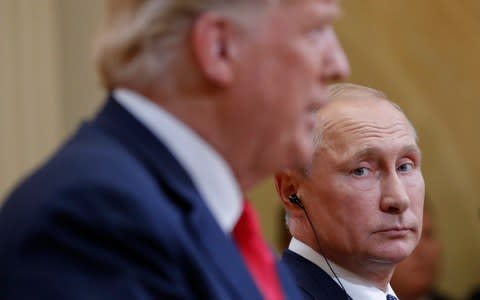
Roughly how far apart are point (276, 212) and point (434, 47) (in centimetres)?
125

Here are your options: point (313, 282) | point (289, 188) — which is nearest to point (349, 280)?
point (313, 282)

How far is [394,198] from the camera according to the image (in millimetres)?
2793

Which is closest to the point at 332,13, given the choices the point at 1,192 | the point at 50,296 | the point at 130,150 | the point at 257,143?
the point at 257,143

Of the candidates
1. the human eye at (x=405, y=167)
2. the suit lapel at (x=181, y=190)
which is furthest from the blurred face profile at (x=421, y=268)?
the suit lapel at (x=181, y=190)

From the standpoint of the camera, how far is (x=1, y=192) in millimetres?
4516

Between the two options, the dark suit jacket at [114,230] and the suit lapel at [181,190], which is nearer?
the dark suit jacket at [114,230]

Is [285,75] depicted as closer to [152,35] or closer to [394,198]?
[152,35]

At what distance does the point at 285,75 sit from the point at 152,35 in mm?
219

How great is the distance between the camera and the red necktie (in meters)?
1.82

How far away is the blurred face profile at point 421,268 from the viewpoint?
18.0ft

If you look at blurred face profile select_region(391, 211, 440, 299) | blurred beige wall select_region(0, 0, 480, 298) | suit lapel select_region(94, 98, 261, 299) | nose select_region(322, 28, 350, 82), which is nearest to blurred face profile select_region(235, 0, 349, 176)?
nose select_region(322, 28, 350, 82)

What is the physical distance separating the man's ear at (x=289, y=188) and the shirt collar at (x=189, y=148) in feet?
3.87

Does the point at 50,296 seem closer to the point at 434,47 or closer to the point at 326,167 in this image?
the point at 326,167

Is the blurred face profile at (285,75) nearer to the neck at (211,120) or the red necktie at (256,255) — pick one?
the neck at (211,120)
